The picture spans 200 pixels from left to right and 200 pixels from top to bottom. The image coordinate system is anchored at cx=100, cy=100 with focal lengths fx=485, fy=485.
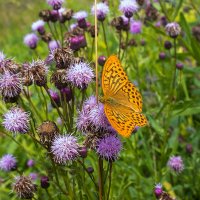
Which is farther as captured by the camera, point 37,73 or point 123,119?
point 37,73

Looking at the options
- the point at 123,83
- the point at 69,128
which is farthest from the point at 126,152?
the point at 123,83

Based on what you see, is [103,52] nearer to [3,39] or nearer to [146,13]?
[146,13]

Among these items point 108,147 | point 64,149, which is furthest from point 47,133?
point 108,147

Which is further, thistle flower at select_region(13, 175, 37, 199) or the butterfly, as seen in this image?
thistle flower at select_region(13, 175, 37, 199)

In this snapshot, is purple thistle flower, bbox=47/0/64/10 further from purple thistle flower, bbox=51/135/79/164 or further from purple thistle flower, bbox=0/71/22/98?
purple thistle flower, bbox=51/135/79/164

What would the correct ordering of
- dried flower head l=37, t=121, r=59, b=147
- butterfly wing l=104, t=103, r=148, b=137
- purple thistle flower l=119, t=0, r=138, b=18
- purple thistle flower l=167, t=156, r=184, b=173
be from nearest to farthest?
butterfly wing l=104, t=103, r=148, b=137 < dried flower head l=37, t=121, r=59, b=147 < purple thistle flower l=167, t=156, r=184, b=173 < purple thistle flower l=119, t=0, r=138, b=18

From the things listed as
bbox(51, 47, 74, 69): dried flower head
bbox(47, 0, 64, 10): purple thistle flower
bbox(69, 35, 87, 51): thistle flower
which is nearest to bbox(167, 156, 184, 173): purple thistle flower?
bbox(69, 35, 87, 51): thistle flower

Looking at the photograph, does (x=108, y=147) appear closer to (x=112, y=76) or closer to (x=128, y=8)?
(x=112, y=76)
